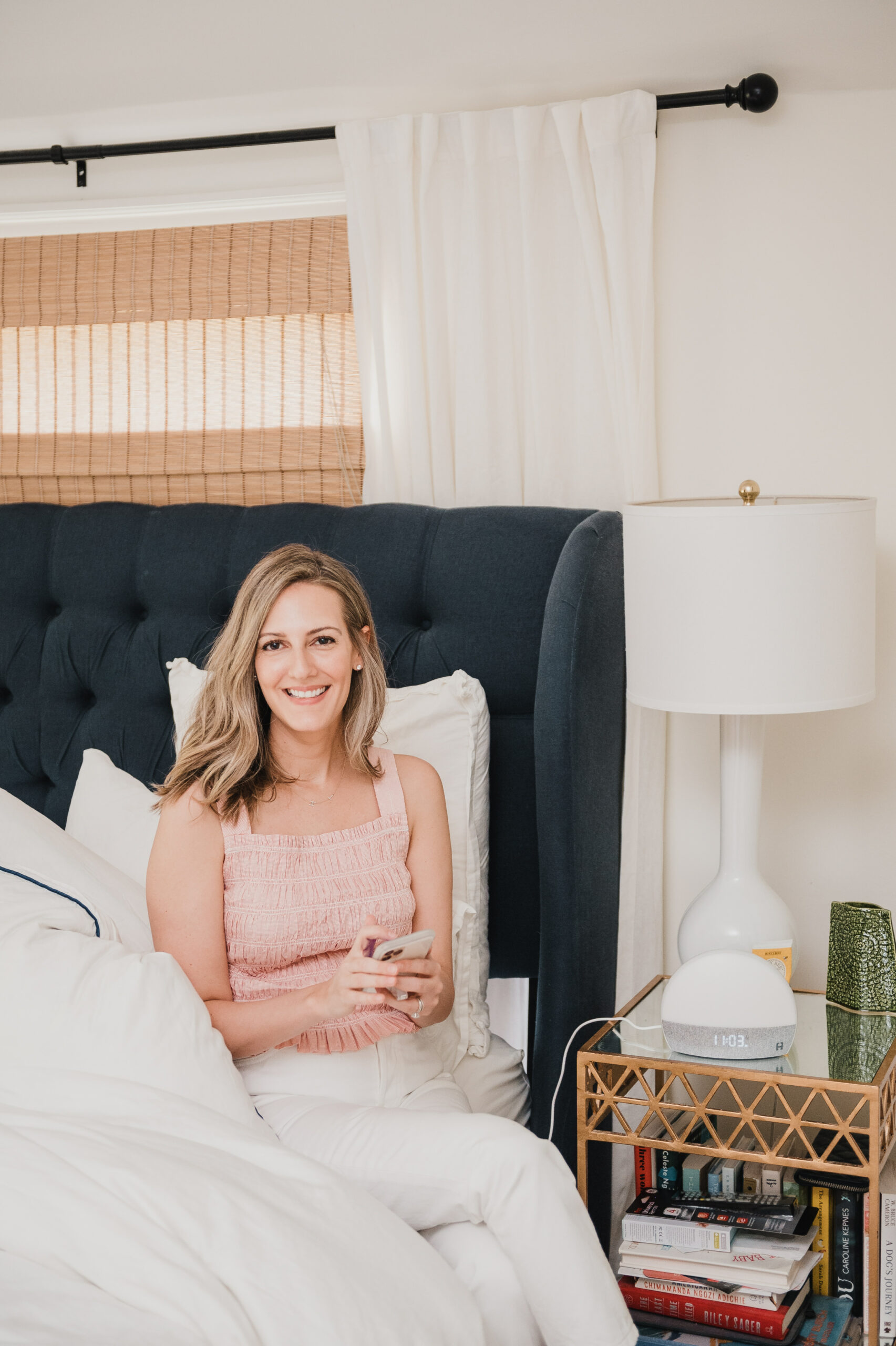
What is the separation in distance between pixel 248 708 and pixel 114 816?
16.1 inches

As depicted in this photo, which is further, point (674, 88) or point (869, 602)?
point (674, 88)

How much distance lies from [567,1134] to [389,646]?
830 mm

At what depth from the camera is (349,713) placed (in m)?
1.78

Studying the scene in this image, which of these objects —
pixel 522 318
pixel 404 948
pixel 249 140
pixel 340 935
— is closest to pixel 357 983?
pixel 404 948

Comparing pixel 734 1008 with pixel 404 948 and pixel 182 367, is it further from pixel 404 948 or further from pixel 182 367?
pixel 182 367

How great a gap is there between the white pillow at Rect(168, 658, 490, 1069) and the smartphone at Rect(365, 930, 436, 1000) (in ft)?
1.25

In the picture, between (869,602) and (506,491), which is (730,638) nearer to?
(869,602)

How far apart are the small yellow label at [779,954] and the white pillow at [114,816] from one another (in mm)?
933

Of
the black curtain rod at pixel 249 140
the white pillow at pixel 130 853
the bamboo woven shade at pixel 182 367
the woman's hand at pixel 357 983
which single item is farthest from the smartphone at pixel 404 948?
the black curtain rod at pixel 249 140

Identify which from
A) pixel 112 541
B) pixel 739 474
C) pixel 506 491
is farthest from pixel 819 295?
pixel 112 541

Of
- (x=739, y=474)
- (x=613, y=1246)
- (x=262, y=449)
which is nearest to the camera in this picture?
(x=613, y=1246)

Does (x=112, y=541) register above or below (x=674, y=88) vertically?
below

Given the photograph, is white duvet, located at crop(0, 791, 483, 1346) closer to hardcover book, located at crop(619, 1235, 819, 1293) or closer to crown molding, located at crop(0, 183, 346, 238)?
hardcover book, located at crop(619, 1235, 819, 1293)

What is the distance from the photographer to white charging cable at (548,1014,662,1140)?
1771mm
